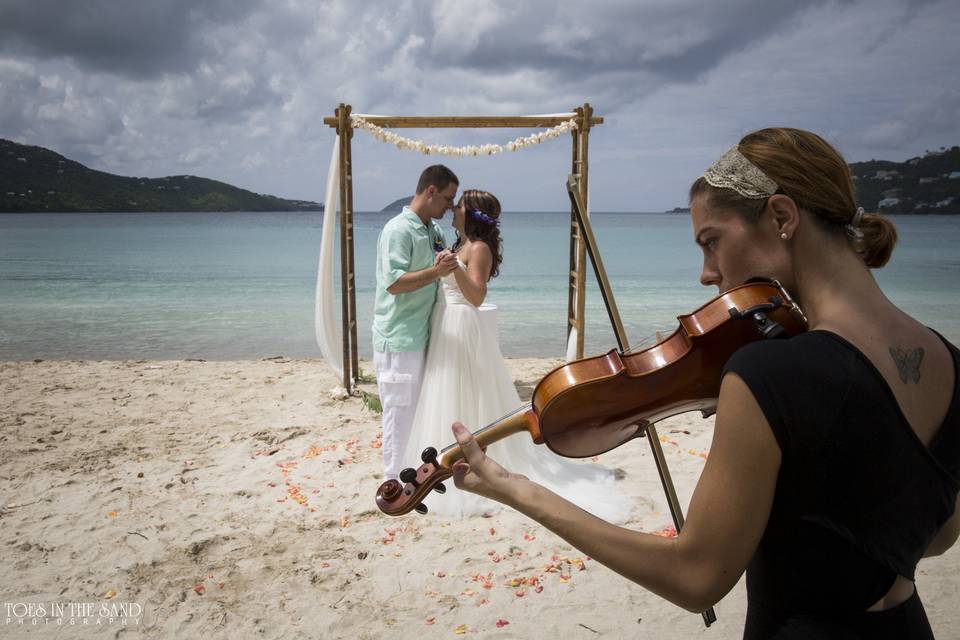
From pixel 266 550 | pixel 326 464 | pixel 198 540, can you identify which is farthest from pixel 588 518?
pixel 326 464

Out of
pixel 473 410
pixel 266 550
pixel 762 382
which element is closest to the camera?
pixel 762 382

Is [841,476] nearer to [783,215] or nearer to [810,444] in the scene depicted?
[810,444]

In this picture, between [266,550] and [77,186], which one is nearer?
[266,550]

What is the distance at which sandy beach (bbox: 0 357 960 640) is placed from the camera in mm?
3318

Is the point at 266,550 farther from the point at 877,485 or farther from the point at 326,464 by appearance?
the point at 877,485

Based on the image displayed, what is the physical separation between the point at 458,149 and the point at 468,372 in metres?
2.91

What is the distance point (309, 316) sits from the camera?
52.7 feet

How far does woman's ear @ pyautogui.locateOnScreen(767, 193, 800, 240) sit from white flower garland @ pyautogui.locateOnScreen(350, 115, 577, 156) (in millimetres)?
5827

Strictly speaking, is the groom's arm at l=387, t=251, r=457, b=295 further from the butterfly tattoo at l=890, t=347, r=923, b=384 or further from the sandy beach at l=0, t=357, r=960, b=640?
the butterfly tattoo at l=890, t=347, r=923, b=384

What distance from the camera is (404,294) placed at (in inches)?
181

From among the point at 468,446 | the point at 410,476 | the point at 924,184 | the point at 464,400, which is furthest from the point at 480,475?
the point at 924,184

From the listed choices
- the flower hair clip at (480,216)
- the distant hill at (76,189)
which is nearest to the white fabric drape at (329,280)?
the flower hair clip at (480,216)

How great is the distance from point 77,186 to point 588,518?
342 feet

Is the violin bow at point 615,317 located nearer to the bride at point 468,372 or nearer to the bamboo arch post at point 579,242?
the bride at point 468,372
